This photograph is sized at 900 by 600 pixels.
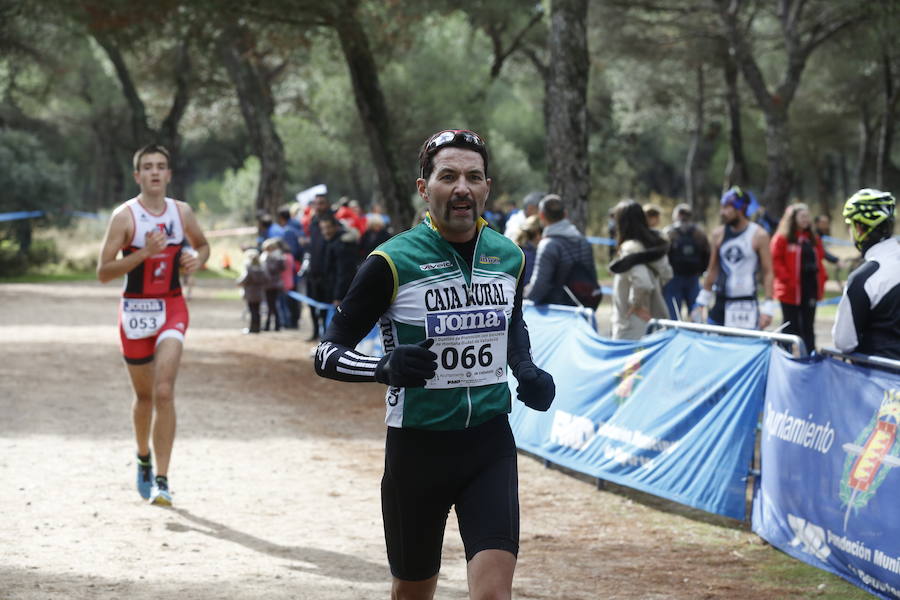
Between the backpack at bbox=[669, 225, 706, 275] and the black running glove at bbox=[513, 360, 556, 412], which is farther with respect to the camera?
the backpack at bbox=[669, 225, 706, 275]

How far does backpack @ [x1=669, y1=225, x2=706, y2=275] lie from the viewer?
15.1m

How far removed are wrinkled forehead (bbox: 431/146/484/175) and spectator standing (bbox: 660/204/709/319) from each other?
36.9ft

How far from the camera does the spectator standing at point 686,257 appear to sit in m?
15.1

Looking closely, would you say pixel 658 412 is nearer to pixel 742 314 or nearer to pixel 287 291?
pixel 742 314

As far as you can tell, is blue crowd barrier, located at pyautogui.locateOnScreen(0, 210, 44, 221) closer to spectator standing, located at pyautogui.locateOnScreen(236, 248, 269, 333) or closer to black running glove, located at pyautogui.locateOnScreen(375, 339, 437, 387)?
spectator standing, located at pyautogui.locateOnScreen(236, 248, 269, 333)

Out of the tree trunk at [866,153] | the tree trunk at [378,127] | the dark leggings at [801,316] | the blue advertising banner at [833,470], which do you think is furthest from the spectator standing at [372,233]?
the tree trunk at [866,153]

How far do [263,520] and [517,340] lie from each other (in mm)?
3824

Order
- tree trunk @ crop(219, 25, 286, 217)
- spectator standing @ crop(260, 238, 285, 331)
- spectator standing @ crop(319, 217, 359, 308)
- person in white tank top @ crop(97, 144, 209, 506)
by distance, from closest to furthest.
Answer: person in white tank top @ crop(97, 144, 209, 506)
spectator standing @ crop(319, 217, 359, 308)
spectator standing @ crop(260, 238, 285, 331)
tree trunk @ crop(219, 25, 286, 217)

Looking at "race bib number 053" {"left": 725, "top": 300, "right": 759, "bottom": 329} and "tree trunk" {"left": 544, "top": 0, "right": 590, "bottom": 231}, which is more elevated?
"tree trunk" {"left": 544, "top": 0, "right": 590, "bottom": 231}

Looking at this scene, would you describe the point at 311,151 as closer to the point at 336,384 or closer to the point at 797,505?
the point at 336,384

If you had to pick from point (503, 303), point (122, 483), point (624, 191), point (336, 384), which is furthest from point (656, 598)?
point (624, 191)

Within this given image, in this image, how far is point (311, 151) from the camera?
50406 mm

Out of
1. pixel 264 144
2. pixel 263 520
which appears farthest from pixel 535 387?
pixel 264 144

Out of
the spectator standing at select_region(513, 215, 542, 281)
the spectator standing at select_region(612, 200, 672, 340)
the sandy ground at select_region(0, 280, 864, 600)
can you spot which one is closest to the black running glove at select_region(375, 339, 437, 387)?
the sandy ground at select_region(0, 280, 864, 600)
